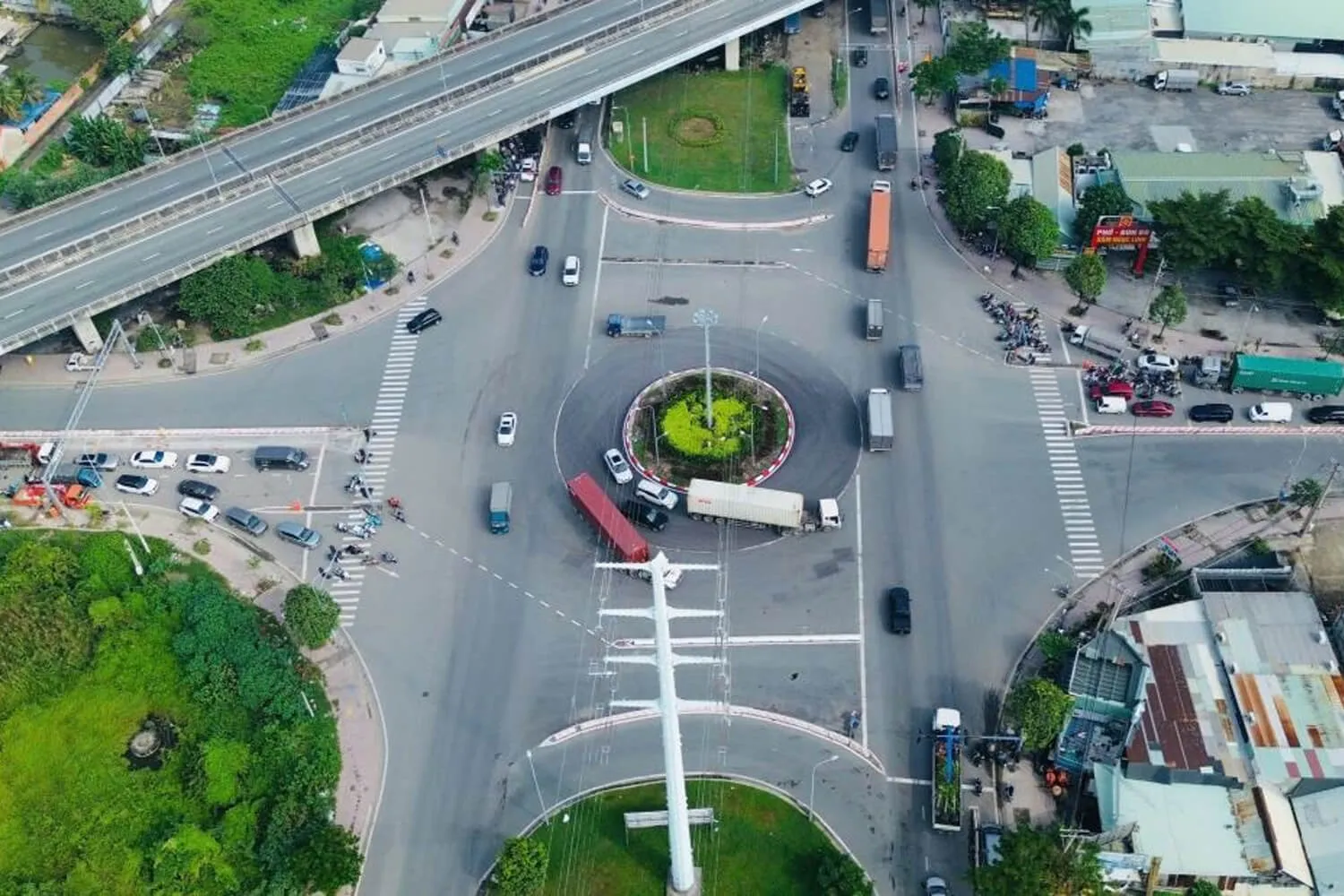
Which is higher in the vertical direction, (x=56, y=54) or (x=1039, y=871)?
(x=56, y=54)

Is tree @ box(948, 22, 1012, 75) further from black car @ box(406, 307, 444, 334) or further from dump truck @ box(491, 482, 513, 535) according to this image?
dump truck @ box(491, 482, 513, 535)

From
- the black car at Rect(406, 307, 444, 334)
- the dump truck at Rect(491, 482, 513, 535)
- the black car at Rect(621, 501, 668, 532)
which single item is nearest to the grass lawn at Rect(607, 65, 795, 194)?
the black car at Rect(406, 307, 444, 334)

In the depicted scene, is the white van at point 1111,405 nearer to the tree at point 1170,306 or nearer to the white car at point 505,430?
the tree at point 1170,306

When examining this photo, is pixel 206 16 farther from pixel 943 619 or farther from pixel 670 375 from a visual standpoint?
pixel 943 619

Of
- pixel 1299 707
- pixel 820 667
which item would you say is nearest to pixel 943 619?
pixel 820 667

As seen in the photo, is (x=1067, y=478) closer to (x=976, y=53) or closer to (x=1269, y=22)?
(x=976, y=53)

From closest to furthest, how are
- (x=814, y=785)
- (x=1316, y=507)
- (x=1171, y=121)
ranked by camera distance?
1. (x=814, y=785)
2. (x=1316, y=507)
3. (x=1171, y=121)

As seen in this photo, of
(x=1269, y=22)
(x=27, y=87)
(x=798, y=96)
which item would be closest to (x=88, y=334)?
(x=27, y=87)
